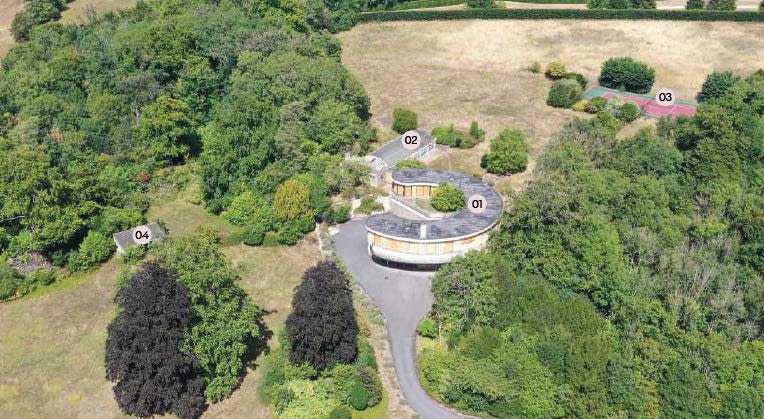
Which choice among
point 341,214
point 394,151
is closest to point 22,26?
point 394,151

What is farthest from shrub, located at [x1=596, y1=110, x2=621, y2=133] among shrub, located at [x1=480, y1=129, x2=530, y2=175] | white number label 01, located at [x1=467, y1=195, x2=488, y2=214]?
white number label 01, located at [x1=467, y1=195, x2=488, y2=214]

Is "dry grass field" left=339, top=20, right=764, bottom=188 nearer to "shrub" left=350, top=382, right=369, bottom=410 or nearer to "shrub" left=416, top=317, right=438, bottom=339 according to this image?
"shrub" left=416, top=317, right=438, bottom=339

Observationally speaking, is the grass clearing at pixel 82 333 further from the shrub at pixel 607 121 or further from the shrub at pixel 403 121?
the shrub at pixel 607 121

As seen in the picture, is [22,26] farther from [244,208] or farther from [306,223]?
[306,223]

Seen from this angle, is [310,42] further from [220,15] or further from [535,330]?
[535,330]

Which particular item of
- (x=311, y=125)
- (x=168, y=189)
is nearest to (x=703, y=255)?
(x=311, y=125)

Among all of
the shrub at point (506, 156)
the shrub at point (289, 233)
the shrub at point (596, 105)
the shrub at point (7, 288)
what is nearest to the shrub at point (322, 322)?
the shrub at point (289, 233)
